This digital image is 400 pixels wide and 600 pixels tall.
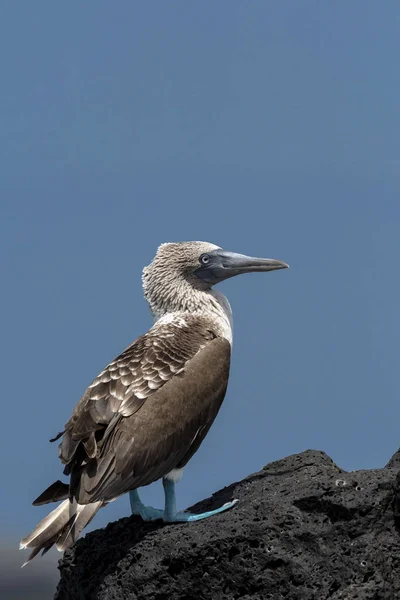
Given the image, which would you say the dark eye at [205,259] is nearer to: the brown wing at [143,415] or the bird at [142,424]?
the bird at [142,424]

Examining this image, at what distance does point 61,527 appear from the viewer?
7.58 m

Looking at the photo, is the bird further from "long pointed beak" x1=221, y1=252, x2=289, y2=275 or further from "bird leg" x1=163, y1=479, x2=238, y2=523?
"long pointed beak" x1=221, y1=252, x2=289, y2=275

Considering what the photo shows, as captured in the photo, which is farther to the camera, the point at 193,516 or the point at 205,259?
the point at 205,259

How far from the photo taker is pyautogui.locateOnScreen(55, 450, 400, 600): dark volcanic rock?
7141mm

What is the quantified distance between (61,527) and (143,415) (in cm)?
104

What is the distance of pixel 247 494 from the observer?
8141 mm

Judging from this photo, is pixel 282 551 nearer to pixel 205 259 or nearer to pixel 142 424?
pixel 142 424

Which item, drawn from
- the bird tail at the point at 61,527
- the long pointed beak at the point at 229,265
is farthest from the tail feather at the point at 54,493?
the long pointed beak at the point at 229,265

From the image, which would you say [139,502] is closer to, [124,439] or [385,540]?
[124,439]

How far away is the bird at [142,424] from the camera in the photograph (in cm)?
753

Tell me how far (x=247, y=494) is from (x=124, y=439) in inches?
48.8

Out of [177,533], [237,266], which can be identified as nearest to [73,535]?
[177,533]

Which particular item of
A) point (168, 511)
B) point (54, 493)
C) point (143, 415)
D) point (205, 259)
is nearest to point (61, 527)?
point (54, 493)

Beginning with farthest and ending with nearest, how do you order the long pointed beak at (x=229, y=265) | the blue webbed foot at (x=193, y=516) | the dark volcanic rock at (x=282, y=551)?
the long pointed beak at (x=229, y=265)
the blue webbed foot at (x=193, y=516)
the dark volcanic rock at (x=282, y=551)
